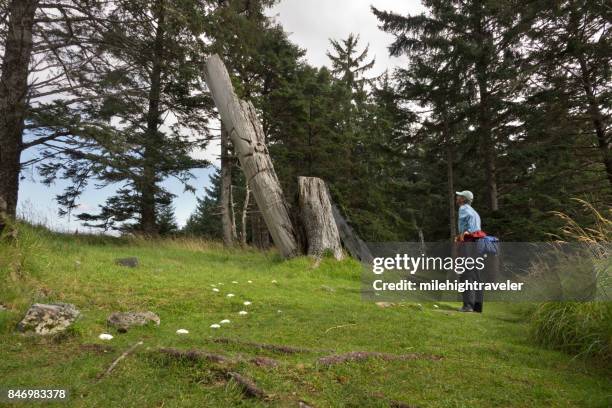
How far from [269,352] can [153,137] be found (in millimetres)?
12613

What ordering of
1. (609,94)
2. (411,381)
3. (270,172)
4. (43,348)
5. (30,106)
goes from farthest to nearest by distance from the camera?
1. (609,94)
2. (30,106)
3. (270,172)
4. (43,348)
5. (411,381)

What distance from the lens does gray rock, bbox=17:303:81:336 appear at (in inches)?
137

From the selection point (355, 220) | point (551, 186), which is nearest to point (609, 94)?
point (551, 186)

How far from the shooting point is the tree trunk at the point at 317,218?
940 centimetres

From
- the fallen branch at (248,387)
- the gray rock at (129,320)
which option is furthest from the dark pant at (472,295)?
the fallen branch at (248,387)

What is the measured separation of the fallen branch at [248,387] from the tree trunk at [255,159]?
6997 mm

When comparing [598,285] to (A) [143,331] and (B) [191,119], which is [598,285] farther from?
(B) [191,119]

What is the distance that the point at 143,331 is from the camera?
3734mm

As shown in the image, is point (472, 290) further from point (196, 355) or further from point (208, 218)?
point (208, 218)

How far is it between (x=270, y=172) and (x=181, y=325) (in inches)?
240

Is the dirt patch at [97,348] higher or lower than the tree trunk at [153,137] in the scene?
lower

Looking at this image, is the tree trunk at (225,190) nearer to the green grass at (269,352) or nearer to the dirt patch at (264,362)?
the green grass at (269,352)

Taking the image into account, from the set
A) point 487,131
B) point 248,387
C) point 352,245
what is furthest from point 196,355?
point 487,131

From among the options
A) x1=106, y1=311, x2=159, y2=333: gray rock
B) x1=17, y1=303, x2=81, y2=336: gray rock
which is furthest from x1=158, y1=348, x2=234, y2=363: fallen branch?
x1=17, y1=303, x2=81, y2=336: gray rock
